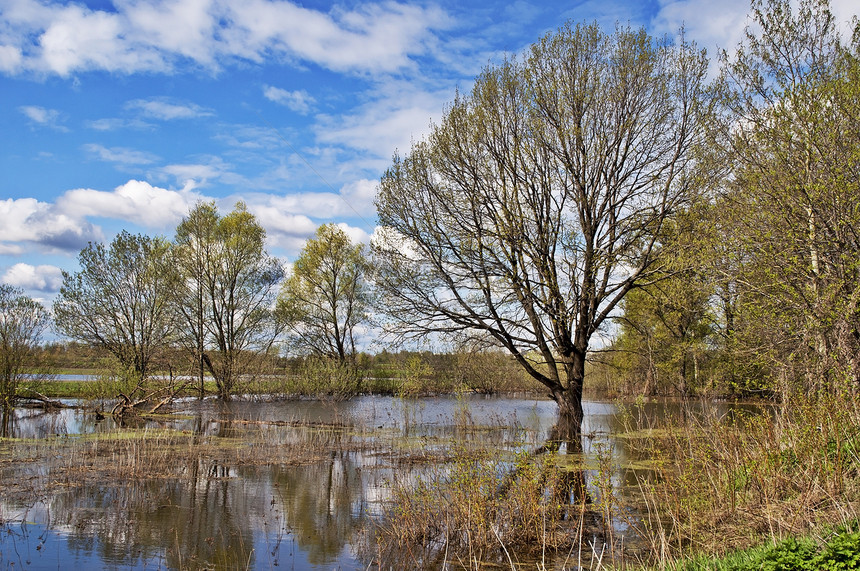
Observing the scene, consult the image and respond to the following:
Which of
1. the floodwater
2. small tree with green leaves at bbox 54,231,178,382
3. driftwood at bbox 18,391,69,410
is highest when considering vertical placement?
small tree with green leaves at bbox 54,231,178,382

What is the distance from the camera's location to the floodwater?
23.6 ft

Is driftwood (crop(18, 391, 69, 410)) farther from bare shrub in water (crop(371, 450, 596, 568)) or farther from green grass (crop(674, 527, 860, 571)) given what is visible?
green grass (crop(674, 527, 860, 571))

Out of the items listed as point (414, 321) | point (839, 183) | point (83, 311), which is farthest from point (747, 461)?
point (83, 311)

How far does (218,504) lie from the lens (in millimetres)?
9492

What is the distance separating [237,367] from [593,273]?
21800mm

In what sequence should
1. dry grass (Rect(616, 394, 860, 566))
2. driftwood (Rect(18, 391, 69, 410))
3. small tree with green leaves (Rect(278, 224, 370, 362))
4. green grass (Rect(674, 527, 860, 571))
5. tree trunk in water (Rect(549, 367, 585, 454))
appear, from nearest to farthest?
1. green grass (Rect(674, 527, 860, 571))
2. dry grass (Rect(616, 394, 860, 566))
3. tree trunk in water (Rect(549, 367, 585, 454))
4. driftwood (Rect(18, 391, 69, 410))
5. small tree with green leaves (Rect(278, 224, 370, 362))

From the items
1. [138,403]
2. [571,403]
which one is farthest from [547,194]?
[138,403]

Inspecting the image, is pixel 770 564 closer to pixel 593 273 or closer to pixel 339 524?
pixel 339 524

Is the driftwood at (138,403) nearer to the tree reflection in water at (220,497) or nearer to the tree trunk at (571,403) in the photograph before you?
the tree reflection in water at (220,497)

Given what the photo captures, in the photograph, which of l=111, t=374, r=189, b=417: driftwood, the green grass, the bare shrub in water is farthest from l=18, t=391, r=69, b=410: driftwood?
the green grass

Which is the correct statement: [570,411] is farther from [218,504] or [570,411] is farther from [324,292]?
[324,292]

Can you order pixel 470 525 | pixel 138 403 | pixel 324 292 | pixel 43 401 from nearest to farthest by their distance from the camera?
pixel 470 525 → pixel 138 403 → pixel 43 401 → pixel 324 292

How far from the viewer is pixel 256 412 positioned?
25281 millimetres

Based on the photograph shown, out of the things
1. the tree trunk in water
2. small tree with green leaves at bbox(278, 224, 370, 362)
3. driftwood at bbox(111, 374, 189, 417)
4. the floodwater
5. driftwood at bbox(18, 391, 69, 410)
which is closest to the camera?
the floodwater
